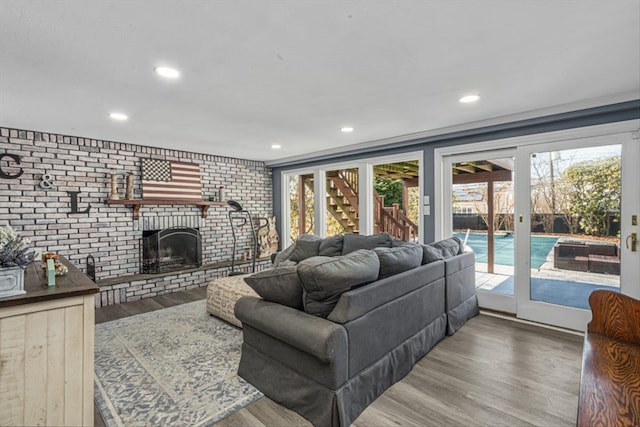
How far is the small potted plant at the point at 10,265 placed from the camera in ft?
5.07

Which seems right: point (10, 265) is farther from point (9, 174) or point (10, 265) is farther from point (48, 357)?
point (9, 174)

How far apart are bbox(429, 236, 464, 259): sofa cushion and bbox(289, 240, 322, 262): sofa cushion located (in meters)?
1.52

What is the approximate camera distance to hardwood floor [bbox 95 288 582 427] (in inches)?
77.0

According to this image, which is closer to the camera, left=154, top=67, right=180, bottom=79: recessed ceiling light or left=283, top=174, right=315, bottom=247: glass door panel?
left=154, top=67, right=180, bottom=79: recessed ceiling light

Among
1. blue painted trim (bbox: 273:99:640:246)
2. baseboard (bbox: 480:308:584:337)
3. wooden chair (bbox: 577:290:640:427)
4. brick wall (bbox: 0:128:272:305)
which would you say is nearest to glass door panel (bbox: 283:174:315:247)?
blue painted trim (bbox: 273:99:640:246)

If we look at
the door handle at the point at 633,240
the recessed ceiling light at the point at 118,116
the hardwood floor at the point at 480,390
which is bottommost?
the hardwood floor at the point at 480,390

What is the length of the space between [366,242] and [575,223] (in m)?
2.26

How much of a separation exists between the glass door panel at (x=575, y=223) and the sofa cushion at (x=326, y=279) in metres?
2.64

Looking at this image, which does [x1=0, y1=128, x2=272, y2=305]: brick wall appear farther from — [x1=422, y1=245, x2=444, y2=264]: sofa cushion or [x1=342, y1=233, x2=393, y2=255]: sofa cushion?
[x1=422, y1=245, x2=444, y2=264]: sofa cushion

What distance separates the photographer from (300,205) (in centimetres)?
663

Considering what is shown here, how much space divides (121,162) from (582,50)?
5.47 m

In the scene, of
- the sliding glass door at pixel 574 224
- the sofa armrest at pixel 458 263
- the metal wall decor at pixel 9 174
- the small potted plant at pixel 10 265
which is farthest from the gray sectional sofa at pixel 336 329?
the metal wall decor at pixel 9 174

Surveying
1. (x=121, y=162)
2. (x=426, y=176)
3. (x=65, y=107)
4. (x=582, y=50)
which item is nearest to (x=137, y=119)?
(x=65, y=107)

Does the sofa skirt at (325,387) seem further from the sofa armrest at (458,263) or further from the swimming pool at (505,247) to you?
the swimming pool at (505,247)
